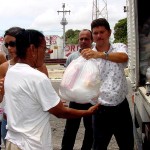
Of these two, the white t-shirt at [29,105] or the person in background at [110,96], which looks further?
the person in background at [110,96]

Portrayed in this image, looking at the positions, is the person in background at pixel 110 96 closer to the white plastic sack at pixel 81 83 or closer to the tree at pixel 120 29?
the white plastic sack at pixel 81 83

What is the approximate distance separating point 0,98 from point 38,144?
2.94 ft

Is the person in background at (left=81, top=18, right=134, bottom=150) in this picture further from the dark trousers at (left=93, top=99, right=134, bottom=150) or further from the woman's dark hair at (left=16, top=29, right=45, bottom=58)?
the woman's dark hair at (left=16, top=29, right=45, bottom=58)

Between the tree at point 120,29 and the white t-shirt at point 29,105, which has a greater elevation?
the tree at point 120,29

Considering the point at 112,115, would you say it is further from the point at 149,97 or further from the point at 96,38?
the point at 96,38

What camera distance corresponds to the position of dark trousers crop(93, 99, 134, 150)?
166 inches

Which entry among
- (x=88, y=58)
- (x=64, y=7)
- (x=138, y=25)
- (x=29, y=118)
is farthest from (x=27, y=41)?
(x=64, y=7)

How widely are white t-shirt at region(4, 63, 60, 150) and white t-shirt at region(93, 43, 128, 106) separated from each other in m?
1.27

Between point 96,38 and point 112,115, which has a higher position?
point 96,38

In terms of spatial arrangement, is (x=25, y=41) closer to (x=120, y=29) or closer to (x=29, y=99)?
(x=29, y=99)

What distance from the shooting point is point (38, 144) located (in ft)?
9.58

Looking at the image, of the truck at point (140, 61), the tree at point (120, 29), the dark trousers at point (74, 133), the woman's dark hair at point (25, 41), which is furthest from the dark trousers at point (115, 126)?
the tree at point (120, 29)

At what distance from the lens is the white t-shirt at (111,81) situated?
412 centimetres

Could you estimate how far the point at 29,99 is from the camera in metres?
2.90
